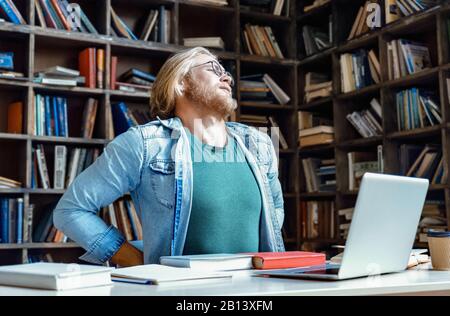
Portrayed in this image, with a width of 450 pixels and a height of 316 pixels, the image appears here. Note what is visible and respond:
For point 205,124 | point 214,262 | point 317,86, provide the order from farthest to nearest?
point 317,86 < point 205,124 < point 214,262

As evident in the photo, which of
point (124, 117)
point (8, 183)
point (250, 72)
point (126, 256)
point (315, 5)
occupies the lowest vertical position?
point (126, 256)

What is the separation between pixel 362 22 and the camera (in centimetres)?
375

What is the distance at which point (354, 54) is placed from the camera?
3.83 meters

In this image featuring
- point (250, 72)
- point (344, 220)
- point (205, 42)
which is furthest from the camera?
point (250, 72)

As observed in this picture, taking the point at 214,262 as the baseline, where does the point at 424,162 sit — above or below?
above

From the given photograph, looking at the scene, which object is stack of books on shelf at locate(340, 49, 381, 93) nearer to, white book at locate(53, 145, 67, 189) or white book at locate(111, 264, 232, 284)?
white book at locate(53, 145, 67, 189)

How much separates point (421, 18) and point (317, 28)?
115 cm

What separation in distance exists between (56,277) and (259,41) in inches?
135

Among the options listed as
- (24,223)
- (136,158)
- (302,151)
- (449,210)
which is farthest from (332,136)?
(136,158)

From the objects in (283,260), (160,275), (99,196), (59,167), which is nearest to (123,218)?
(59,167)

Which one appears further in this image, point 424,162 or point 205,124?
point 424,162

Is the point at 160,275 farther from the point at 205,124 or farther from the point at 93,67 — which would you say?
the point at 93,67

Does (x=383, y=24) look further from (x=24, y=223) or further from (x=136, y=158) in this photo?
(x=24, y=223)
